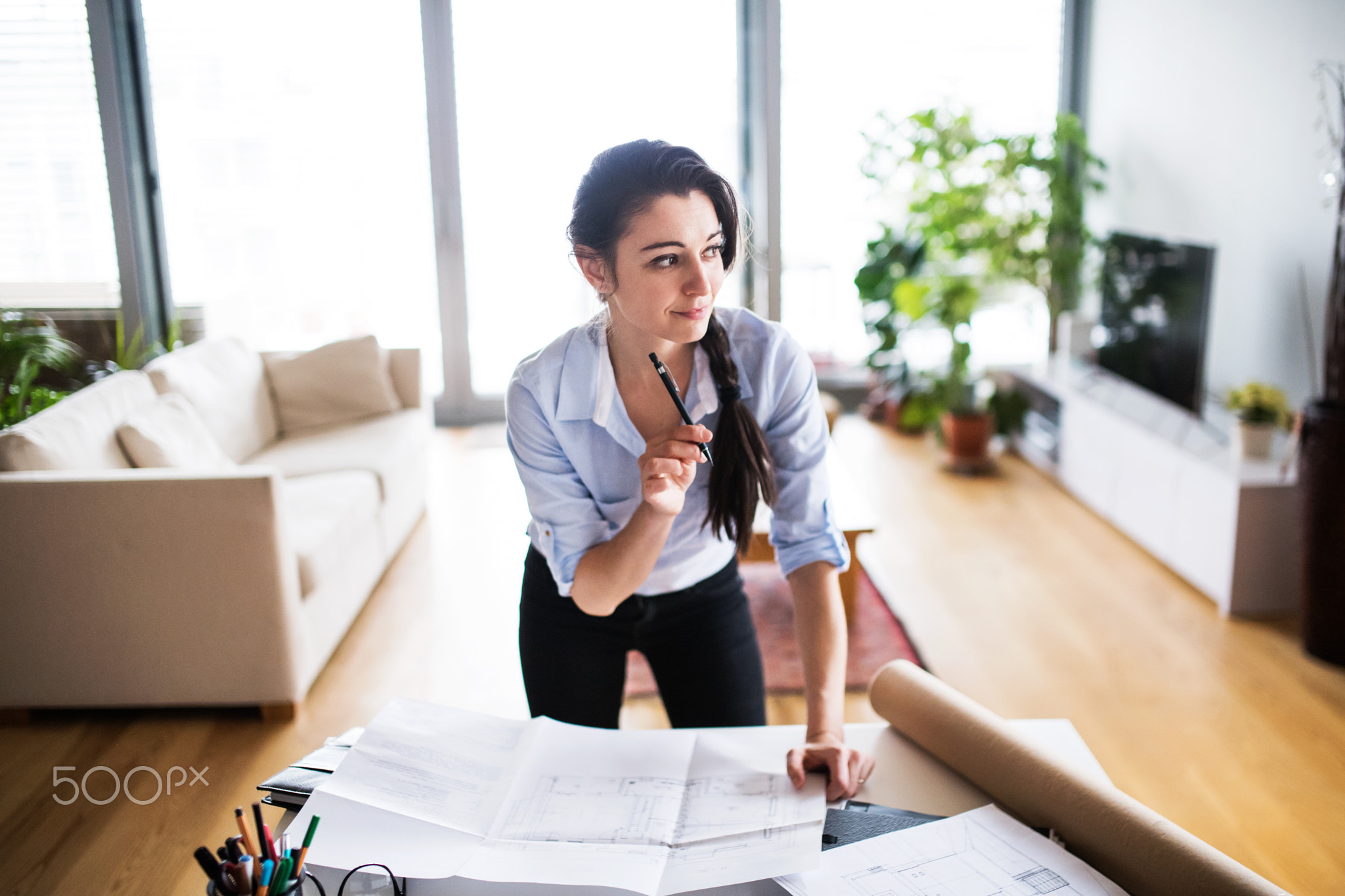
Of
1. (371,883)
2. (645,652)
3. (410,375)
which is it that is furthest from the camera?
(410,375)

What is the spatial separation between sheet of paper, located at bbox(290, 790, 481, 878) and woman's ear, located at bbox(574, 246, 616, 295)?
24.0 inches

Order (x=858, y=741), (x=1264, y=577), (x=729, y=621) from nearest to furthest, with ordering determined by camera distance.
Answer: (x=858, y=741)
(x=729, y=621)
(x=1264, y=577)

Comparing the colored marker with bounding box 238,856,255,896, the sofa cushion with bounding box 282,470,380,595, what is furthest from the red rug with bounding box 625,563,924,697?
the colored marker with bounding box 238,856,255,896

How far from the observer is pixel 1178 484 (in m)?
3.27

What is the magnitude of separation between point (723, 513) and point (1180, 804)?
1431 mm

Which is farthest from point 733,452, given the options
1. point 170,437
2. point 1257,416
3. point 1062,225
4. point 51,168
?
point 51,168

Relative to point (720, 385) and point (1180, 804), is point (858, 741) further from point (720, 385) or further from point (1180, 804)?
point (1180, 804)

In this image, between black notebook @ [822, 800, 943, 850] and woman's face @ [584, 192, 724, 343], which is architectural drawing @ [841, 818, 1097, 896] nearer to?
black notebook @ [822, 800, 943, 850]

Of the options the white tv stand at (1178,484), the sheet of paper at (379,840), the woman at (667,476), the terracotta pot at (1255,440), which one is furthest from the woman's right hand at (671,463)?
the terracotta pot at (1255,440)

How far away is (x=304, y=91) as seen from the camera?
5.00 m

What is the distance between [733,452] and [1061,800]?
0.52 meters

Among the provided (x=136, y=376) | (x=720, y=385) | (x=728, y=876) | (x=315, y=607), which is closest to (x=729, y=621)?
(x=720, y=385)

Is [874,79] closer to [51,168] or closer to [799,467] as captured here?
[51,168]

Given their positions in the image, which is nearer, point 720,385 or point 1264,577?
point 720,385
